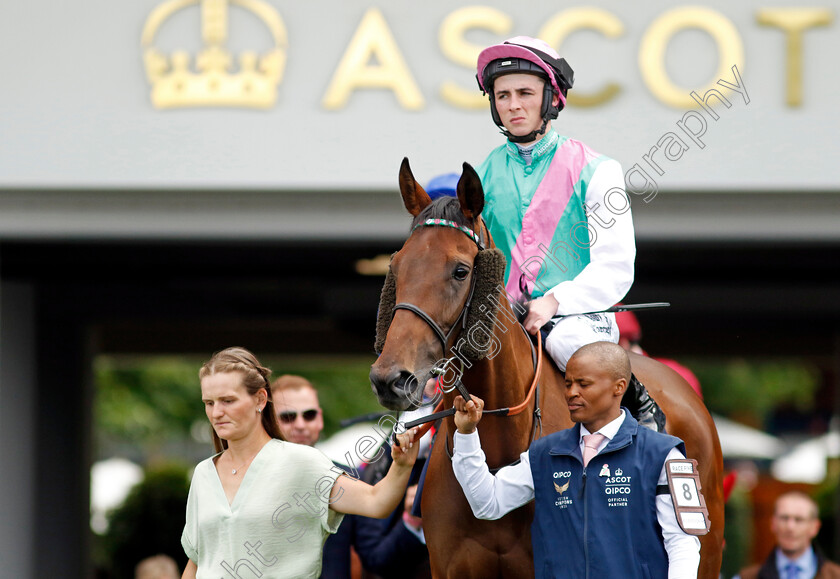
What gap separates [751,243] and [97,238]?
14.6 ft

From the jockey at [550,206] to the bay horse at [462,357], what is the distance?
0.17 m

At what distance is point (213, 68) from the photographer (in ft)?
22.4

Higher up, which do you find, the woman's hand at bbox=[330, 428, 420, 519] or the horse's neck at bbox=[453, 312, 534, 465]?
the horse's neck at bbox=[453, 312, 534, 465]

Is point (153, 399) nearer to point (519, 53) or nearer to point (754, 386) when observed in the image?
point (754, 386)

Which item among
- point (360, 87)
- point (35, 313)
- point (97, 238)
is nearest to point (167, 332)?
point (35, 313)

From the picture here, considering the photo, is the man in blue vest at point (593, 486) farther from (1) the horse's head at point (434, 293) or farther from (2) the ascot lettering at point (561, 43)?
(2) the ascot lettering at point (561, 43)

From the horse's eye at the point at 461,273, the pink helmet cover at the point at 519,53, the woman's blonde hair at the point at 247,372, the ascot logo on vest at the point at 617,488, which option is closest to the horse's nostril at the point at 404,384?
the horse's eye at the point at 461,273

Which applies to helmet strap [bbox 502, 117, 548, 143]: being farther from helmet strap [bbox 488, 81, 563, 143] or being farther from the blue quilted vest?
the blue quilted vest

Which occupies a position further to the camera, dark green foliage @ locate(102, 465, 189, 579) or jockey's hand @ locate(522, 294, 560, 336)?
dark green foliage @ locate(102, 465, 189, 579)

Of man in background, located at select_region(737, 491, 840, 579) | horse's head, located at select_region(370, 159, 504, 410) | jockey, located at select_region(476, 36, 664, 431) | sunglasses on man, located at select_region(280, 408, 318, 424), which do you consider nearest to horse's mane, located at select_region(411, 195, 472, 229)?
horse's head, located at select_region(370, 159, 504, 410)

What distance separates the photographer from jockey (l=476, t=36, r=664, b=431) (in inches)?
134

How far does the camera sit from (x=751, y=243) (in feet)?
23.3

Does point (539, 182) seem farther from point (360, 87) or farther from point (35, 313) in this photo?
point (35, 313)

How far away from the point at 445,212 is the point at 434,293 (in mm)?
302
